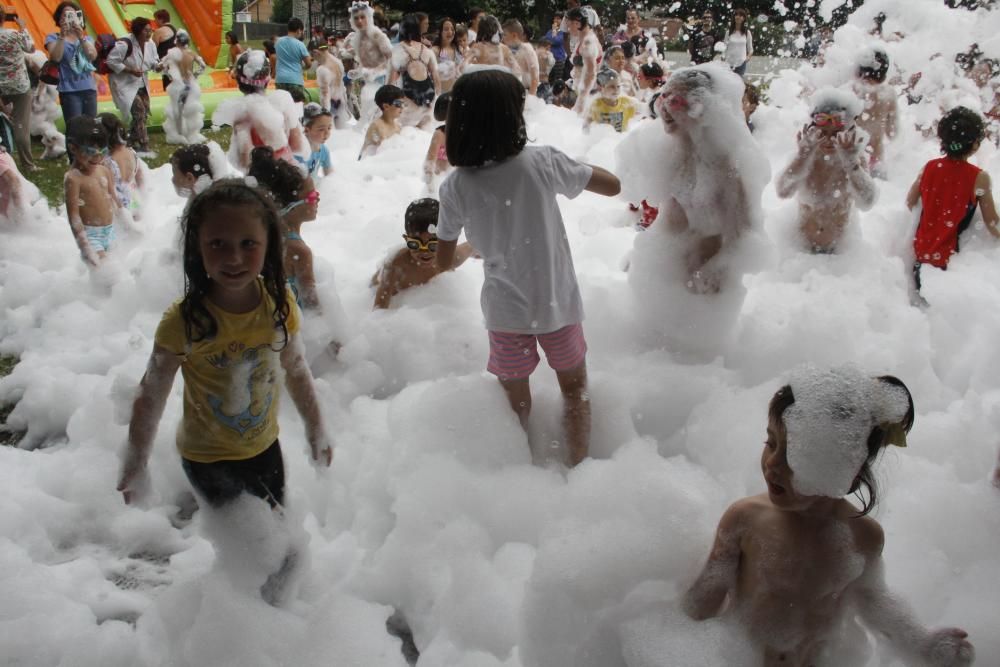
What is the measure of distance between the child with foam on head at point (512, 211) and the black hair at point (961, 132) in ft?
7.40

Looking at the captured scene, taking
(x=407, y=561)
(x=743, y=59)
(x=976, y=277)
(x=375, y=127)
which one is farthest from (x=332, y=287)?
(x=743, y=59)

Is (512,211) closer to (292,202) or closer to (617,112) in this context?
(292,202)

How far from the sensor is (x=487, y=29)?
8.80 metres

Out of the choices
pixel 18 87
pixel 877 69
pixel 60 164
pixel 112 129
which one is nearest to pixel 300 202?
pixel 112 129

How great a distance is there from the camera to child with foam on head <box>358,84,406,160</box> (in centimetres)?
738

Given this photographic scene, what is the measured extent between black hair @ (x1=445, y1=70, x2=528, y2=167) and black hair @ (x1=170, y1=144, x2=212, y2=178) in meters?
2.51

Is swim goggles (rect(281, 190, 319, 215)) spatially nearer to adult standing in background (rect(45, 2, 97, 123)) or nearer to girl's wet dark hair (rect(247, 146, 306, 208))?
girl's wet dark hair (rect(247, 146, 306, 208))

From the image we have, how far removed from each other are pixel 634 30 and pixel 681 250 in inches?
334

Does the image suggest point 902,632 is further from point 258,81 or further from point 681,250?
point 258,81

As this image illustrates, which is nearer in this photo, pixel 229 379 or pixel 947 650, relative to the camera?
pixel 947 650

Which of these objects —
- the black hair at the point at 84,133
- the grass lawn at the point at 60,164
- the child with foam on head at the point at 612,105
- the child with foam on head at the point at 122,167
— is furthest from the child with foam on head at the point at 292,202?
the child with foam on head at the point at 612,105

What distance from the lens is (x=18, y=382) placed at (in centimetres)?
367

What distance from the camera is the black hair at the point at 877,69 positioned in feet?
17.2

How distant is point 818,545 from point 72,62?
8588mm
